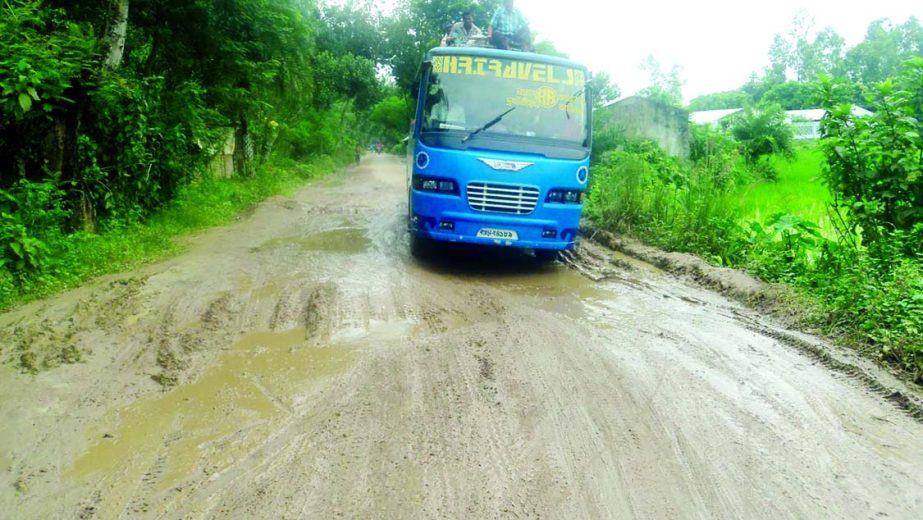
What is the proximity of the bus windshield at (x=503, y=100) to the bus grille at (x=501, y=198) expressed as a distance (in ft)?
2.39

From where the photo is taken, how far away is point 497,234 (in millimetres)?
7797

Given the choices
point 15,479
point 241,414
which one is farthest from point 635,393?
point 15,479

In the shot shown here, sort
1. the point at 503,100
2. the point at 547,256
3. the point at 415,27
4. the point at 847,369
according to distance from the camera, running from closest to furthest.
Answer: the point at 847,369, the point at 503,100, the point at 547,256, the point at 415,27

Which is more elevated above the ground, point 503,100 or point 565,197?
point 503,100

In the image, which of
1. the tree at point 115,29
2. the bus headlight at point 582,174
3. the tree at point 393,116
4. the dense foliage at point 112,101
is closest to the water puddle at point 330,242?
the dense foliage at point 112,101

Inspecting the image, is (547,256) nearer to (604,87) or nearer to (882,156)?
(882,156)

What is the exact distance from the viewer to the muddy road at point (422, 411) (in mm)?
3180

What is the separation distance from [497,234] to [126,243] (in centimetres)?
463

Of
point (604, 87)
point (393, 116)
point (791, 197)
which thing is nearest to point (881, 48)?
point (393, 116)

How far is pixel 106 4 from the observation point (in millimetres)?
9406

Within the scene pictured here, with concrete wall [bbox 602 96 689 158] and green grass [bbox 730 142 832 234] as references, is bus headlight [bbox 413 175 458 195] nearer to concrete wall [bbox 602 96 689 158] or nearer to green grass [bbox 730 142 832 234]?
green grass [bbox 730 142 832 234]

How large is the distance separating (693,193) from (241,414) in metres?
7.60

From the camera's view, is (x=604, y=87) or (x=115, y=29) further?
(x=604, y=87)

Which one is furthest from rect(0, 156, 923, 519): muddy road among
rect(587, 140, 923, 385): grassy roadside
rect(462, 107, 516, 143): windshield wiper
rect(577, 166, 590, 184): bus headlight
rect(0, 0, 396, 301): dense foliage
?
rect(462, 107, 516, 143): windshield wiper
